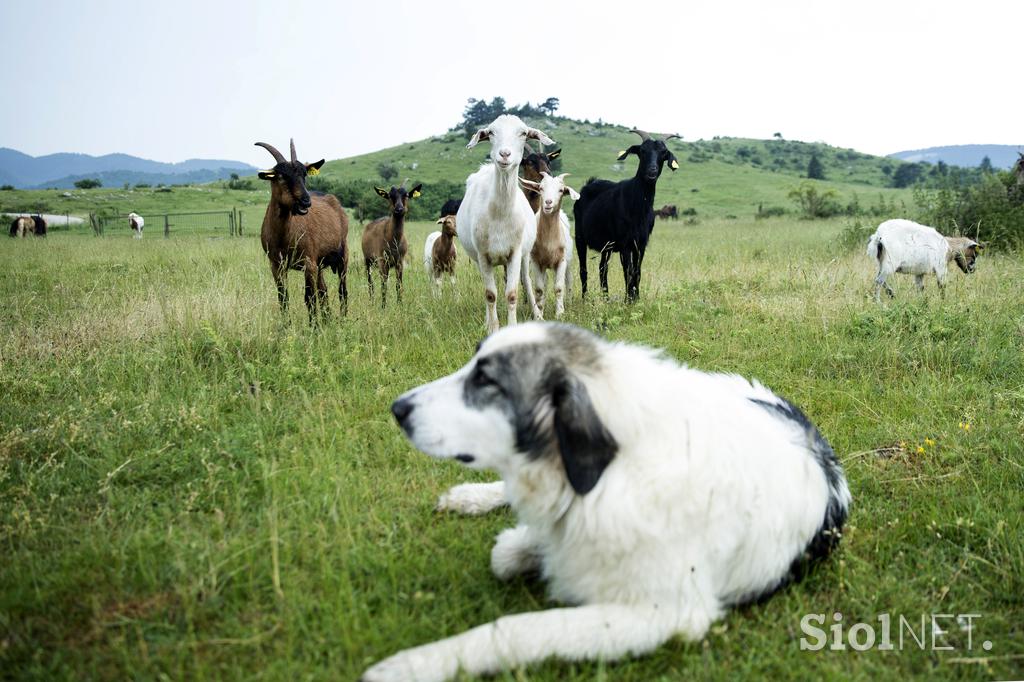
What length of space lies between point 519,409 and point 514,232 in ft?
18.6

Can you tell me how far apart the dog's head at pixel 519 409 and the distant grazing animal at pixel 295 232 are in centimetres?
482

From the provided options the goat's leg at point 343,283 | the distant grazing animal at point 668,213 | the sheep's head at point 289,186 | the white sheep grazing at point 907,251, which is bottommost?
the goat's leg at point 343,283

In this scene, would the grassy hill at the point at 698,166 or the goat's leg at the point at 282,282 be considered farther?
the grassy hill at the point at 698,166

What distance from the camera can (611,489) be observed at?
2371mm

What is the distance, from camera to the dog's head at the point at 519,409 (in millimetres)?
2303

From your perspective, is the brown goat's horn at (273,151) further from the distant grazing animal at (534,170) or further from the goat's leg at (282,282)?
the distant grazing animal at (534,170)

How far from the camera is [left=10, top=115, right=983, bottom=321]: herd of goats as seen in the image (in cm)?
764

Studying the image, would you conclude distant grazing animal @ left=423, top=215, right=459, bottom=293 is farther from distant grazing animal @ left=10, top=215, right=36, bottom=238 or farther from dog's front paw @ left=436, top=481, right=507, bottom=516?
distant grazing animal @ left=10, top=215, right=36, bottom=238

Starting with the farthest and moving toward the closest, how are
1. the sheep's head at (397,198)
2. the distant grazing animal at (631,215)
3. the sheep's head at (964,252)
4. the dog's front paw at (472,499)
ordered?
the sheep's head at (397,198)
the sheep's head at (964,252)
the distant grazing animal at (631,215)
the dog's front paw at (472,499)

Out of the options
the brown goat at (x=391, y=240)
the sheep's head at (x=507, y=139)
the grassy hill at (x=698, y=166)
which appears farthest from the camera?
the grassy hill at (x=698, y=166)

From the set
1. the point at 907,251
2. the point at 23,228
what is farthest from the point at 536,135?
the point at 23,228

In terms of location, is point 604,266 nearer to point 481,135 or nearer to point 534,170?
point 534,170

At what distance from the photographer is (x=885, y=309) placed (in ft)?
22.9

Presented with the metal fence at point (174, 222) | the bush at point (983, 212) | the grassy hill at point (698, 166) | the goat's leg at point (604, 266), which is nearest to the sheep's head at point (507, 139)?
the goat's leg at point (604, 266)
